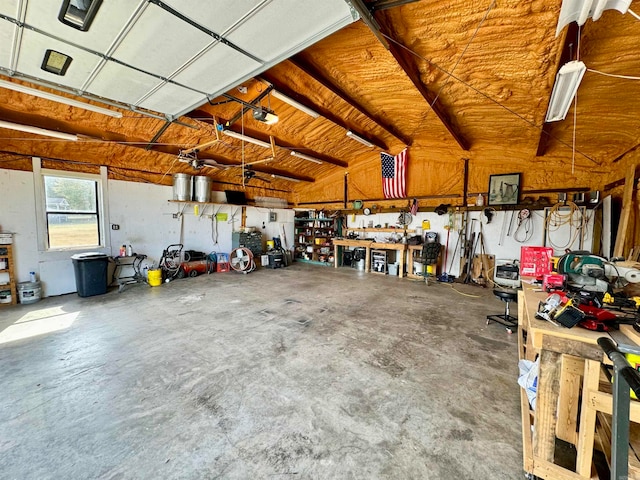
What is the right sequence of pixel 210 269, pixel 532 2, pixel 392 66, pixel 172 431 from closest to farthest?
pixel 172 431 < pixel 532 2 < pixel 392 66 < pixel 210 269

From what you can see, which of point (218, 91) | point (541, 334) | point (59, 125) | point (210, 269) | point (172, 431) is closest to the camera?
point (541, 334)

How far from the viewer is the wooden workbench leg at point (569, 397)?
57.4 inches

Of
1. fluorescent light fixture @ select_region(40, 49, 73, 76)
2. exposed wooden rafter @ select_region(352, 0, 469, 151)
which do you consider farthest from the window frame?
exposed wooden rafter @ select_region(352, 0, 469, 151)

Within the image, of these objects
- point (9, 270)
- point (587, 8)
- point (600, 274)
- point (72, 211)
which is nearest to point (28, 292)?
point (9, 270)

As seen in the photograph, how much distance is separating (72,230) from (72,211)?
0.41 m

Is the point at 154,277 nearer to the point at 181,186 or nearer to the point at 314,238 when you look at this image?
the point at 181,186

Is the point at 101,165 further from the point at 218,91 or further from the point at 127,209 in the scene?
the point at 218,91

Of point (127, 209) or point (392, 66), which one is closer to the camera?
point (392, 66)

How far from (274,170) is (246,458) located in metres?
7.79

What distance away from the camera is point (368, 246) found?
773 centimetres

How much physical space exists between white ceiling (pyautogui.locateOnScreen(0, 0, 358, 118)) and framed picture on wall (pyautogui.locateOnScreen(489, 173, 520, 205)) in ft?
→ 20.1

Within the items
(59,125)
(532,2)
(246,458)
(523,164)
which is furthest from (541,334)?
(59,125)

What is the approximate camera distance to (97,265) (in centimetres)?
511

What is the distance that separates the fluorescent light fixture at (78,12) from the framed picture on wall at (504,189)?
25.0 ft
